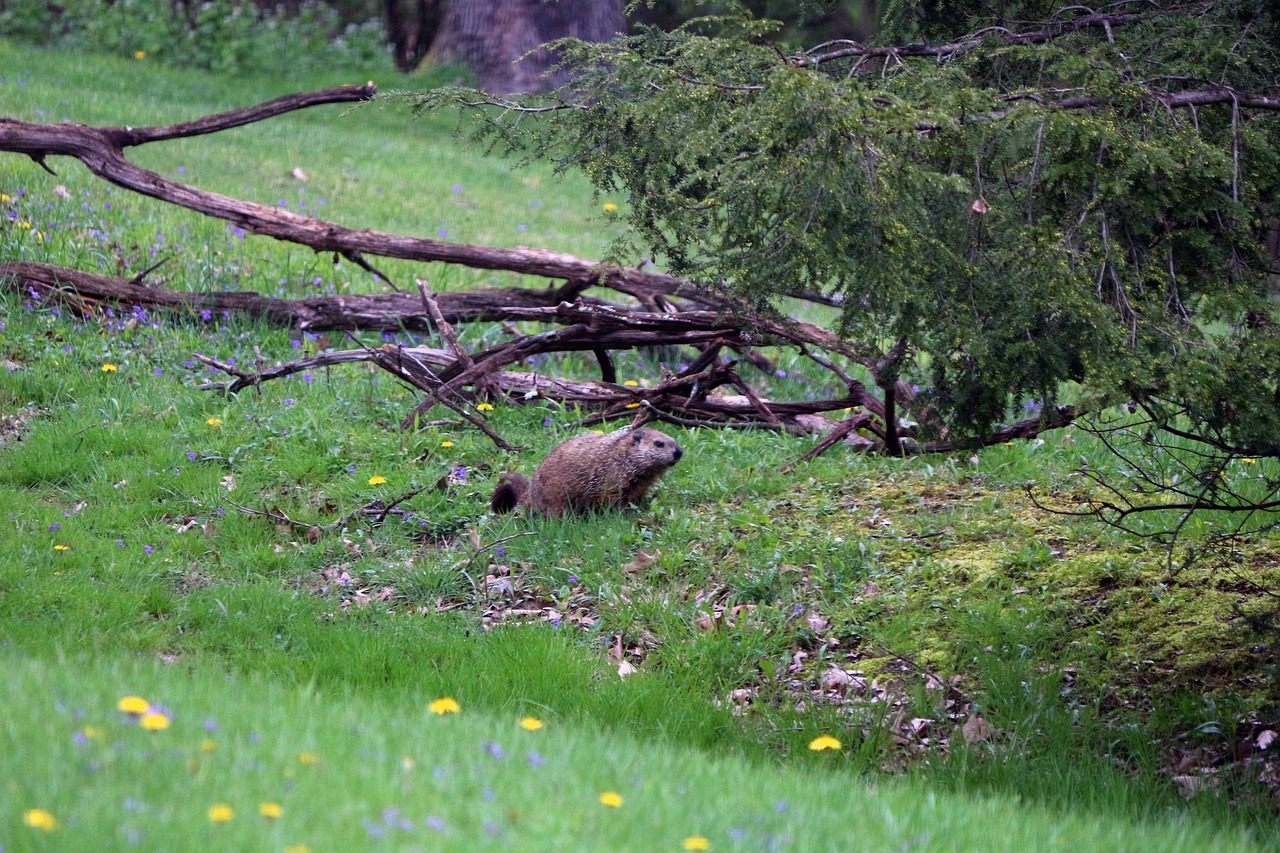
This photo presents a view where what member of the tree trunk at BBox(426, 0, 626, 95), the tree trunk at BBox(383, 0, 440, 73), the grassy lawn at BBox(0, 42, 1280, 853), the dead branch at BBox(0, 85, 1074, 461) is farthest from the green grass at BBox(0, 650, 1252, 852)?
the tree trunk at BBox(383, 0, 440, 73)

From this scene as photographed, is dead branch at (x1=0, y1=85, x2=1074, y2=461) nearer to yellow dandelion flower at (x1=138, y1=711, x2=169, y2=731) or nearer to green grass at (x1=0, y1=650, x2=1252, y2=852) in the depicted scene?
green grass at (x1=0, y1=650, x2=1252, y2=852)

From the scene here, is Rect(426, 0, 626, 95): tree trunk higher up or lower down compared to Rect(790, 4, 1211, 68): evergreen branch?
higher up

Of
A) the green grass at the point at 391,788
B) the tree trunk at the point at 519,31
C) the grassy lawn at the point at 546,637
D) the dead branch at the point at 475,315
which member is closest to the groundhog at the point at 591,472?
the grassy lawn at the point at 546,637

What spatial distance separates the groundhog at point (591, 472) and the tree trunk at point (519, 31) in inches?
604

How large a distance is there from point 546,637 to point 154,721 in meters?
2.88

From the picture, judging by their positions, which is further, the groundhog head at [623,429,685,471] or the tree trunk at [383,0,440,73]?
the tree trunk at [383,0,440,73]

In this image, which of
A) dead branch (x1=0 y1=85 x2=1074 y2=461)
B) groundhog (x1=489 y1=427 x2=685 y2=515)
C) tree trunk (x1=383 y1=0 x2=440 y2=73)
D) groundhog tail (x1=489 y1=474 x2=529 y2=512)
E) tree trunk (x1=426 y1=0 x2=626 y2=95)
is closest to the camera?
groundhog (x1=489 y1=427 x2=685 y2=515)

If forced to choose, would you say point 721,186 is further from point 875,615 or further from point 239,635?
point 239,635

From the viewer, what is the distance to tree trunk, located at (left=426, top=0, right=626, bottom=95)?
2128 centimetres

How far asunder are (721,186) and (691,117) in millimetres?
523

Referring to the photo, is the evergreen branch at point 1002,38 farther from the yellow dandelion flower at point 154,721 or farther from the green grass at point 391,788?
the yellow dandelion flower at point 154,721

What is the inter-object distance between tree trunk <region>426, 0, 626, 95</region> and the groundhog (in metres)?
15.4

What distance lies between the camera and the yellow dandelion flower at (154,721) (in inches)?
119

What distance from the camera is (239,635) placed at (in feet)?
18.9
